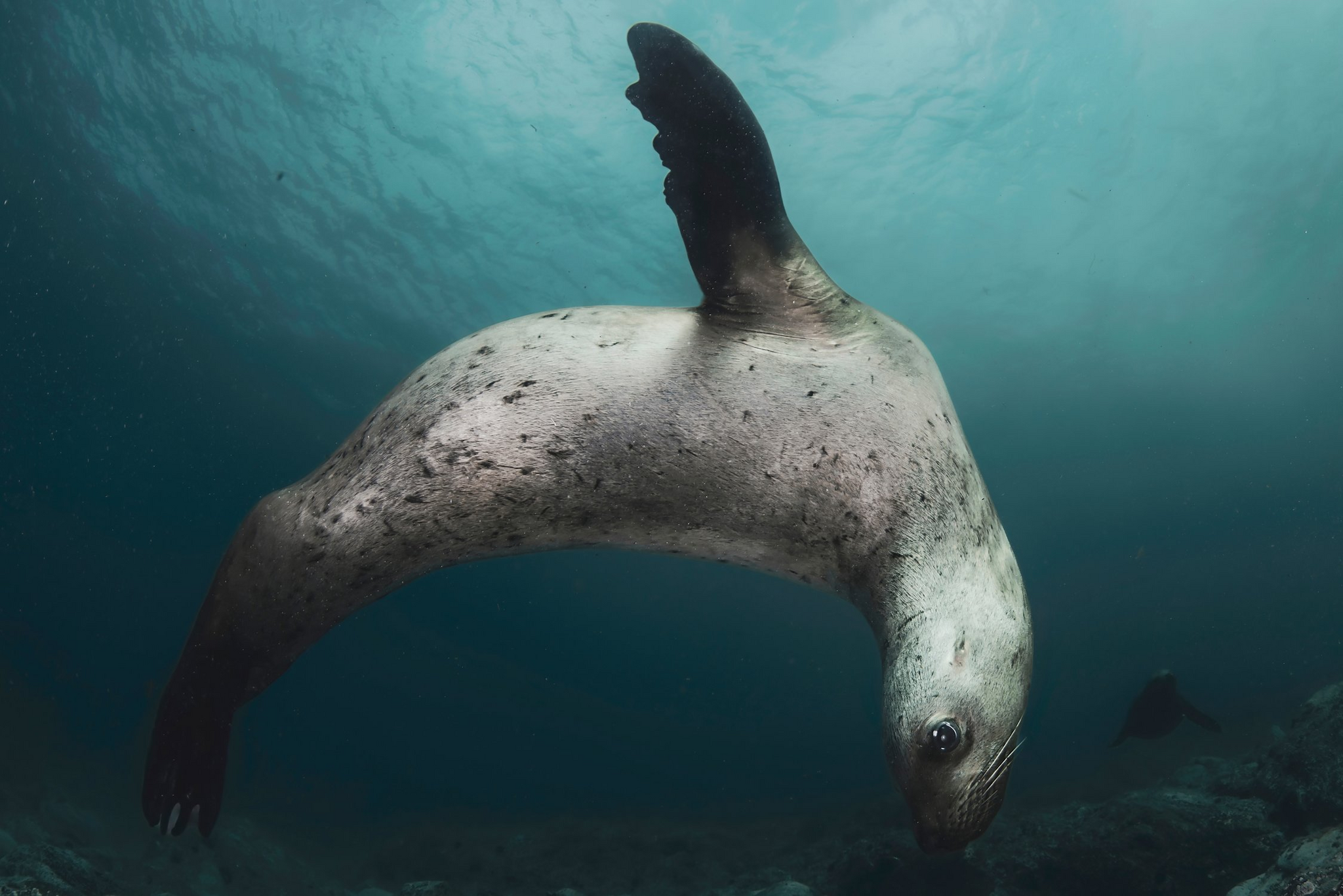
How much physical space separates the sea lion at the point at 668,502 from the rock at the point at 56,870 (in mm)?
7176

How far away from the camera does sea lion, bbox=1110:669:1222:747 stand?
24.7 feet

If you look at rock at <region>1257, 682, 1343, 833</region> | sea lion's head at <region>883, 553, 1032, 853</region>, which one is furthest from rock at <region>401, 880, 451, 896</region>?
rock at <region>1257, 682, 1343, 833</region>

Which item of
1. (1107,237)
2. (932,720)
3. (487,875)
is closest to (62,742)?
(487,875)

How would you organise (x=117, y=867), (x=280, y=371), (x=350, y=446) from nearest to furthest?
(x=350, y=446) < (x=117, y=867) < (x=280, y=371)

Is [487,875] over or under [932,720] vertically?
under

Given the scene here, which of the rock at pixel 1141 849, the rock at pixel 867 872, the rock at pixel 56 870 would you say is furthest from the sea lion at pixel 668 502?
the rock at pixel 867 872

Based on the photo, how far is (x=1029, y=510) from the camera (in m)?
43.5

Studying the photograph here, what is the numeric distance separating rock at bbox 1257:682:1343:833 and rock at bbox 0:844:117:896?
1292 cm

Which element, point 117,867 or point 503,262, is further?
point 503,262

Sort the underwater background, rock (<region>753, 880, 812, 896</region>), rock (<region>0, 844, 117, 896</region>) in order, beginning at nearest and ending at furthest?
rock (<region>0, 844, 117, 896</region>) < rock (<region>753, 880, 812, 896</region>) < the underwater background

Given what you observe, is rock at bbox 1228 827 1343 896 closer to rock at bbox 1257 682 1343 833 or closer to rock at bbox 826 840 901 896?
rock at bbox 1257 682 1343 833

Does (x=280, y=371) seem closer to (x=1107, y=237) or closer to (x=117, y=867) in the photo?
(x=117, y=867)

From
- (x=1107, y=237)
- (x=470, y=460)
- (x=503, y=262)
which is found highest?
(x=503, y=262)

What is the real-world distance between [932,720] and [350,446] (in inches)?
71.9
